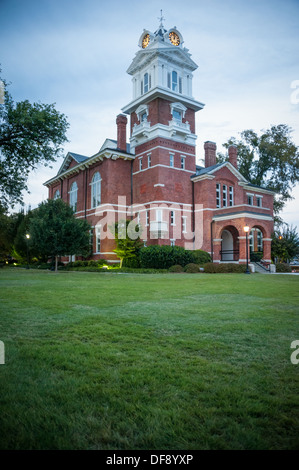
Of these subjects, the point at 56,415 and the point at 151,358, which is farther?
the point at 151,358

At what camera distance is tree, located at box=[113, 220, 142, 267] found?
25766 mm

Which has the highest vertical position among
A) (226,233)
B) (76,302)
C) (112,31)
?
(112,31)

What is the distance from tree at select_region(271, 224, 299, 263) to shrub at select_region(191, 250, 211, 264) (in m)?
8.44

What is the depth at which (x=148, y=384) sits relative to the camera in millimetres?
2824

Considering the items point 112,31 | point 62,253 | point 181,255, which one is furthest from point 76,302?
point 181,255

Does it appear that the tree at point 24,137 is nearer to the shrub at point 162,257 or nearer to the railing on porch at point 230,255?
the shrub at point 162,257

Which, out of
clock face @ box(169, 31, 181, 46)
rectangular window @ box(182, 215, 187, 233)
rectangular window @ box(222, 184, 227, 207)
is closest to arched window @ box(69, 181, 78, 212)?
rectangular window @ box(182, 215, 187, 233)

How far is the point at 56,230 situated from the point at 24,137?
7.71 m

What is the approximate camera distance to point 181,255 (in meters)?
25.8

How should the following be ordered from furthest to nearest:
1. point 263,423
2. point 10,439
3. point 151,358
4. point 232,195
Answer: point 232,195, point 151,358, point 263,423, point 10,439

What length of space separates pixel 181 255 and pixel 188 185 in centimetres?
817

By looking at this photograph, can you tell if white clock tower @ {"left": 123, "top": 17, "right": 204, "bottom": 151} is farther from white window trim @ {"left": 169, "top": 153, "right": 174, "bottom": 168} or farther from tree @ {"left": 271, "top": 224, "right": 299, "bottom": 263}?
tree @ {"left": 271, "top": 224, "right": 299, "bottom": 263}

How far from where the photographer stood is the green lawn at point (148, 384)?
206cm

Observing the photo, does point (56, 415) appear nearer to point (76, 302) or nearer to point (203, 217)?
point (76, 302)
